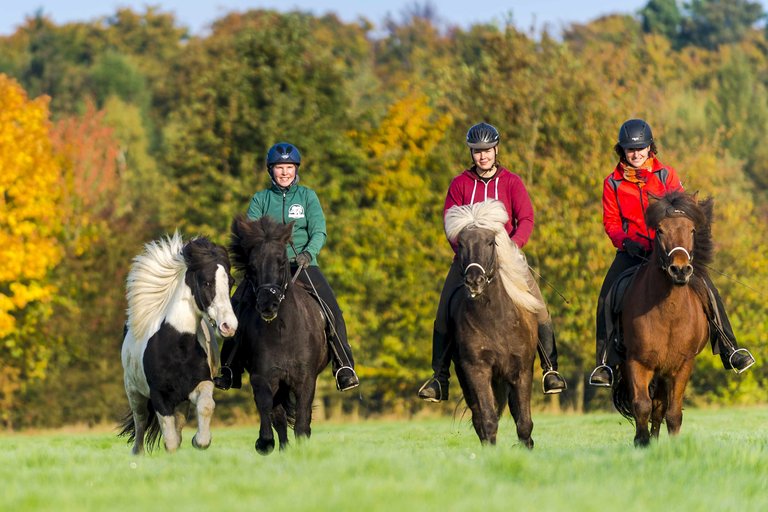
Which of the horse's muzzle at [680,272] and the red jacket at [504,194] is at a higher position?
the red jacket at [504,194]

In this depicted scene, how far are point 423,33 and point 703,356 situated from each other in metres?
70.2

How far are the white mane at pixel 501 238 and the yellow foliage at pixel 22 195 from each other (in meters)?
25.7

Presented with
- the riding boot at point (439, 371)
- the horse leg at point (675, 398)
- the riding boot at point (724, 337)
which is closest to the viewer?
the horse leg at point (675, 398)

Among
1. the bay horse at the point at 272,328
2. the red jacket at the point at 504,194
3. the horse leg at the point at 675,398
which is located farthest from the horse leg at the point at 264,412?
the horse leg at the point at 675,398

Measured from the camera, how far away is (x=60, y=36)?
3974 inches

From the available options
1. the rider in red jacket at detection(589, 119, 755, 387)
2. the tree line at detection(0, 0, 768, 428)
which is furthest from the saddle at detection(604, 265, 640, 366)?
the tree line at detection(0, 0, 768, 428)

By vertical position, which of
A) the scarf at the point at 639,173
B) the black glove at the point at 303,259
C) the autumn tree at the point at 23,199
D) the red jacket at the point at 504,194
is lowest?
the black glove at the point at 303,259

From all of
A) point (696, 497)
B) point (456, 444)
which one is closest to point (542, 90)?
point (456, 444)

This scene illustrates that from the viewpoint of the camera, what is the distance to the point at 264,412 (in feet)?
41.6

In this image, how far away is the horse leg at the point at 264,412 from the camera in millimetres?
12617

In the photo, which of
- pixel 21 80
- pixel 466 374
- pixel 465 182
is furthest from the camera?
pixel 21 80

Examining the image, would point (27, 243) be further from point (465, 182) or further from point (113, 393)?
point (465, 182)

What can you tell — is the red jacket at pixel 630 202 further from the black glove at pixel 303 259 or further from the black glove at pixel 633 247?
the black glove at pixel 303 259

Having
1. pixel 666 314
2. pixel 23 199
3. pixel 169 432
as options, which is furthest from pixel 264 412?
pixel 23 199
